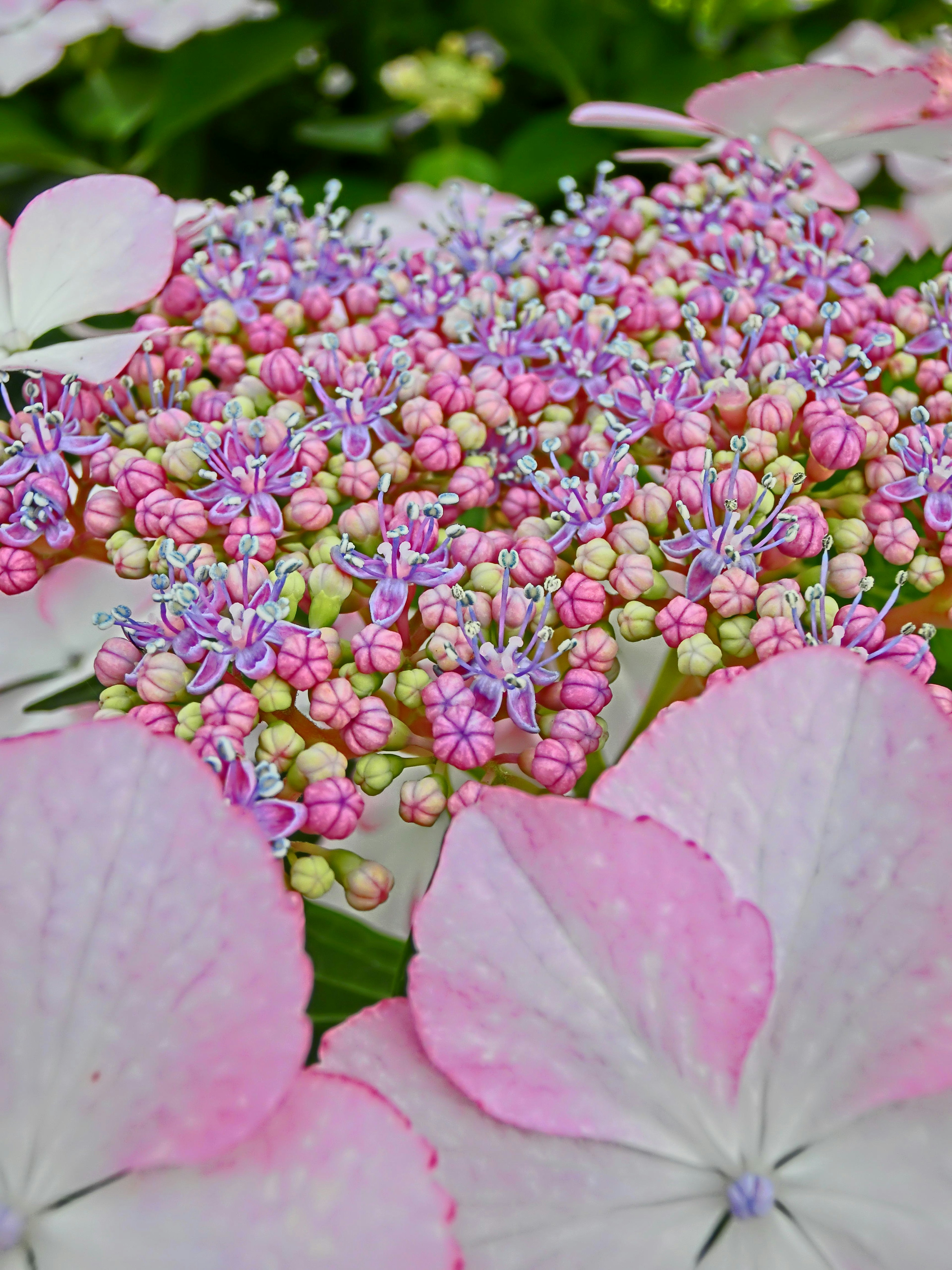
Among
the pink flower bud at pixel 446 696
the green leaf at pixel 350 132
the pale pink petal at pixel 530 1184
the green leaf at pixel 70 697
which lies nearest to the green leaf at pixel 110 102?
the green leaf at pixel 350 132

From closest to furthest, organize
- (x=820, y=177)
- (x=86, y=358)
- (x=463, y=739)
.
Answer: (x=463, y=739) → (x=86, y=358) → (x=820, y=177)

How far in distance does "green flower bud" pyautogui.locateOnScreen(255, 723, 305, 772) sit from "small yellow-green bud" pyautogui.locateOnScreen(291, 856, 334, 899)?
36mm

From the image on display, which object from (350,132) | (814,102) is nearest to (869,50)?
(814,102)

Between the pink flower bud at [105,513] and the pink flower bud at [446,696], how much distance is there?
172 millimetres

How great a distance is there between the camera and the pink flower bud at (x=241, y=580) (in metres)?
0.43

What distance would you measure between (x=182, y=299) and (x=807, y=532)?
1.14ft

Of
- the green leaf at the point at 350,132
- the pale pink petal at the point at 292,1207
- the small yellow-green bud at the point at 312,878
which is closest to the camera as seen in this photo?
the pale pink petal at the point at 292,1207

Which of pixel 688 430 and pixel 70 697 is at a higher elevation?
pixel 688 430

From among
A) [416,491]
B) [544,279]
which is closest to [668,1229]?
[416,491]

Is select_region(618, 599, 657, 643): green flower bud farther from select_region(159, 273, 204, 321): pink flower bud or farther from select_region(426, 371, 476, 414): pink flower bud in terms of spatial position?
select_region(159, 273, 204, 321): pink flower bud

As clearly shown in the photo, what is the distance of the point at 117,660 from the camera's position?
45cm

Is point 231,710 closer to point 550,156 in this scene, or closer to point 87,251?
point 87,251

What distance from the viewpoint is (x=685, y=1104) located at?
36 cm

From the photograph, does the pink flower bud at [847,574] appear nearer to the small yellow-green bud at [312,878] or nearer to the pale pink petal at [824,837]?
the pale pink petal at [824,837]
